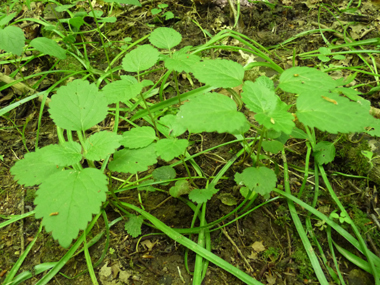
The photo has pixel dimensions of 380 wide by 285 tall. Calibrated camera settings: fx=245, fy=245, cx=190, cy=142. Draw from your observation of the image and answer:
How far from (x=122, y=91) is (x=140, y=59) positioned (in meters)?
0.23

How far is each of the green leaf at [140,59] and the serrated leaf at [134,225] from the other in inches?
30.5

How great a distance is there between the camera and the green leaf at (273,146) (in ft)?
4.07

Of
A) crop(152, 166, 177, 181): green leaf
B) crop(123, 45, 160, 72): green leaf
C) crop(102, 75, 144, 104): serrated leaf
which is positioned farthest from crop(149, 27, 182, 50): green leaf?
crop(152, 166, 177, 181): green leaf

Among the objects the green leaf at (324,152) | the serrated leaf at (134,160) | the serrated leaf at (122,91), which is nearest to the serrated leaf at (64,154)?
the serrated leaf at (134,160)

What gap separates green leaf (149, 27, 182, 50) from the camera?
1406mm

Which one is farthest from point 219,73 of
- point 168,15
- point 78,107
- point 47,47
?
point 168,15

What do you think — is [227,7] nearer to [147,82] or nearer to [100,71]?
[100,71]

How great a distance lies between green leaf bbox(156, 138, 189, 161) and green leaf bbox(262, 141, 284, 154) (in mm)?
425

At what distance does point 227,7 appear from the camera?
244 centimetres

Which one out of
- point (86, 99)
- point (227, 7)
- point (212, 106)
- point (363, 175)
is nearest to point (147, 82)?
point (86, 99)

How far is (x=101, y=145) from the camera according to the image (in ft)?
3.53

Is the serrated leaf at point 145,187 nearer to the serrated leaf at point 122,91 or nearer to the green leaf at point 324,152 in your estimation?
the serrated leaf at point 122,91

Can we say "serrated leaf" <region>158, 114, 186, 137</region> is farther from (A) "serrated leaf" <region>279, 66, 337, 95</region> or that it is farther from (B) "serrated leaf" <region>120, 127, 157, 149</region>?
(A) "serrated leaf" <region>279, 66, 337, 95</region>

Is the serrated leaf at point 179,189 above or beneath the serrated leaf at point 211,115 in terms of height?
beneath
